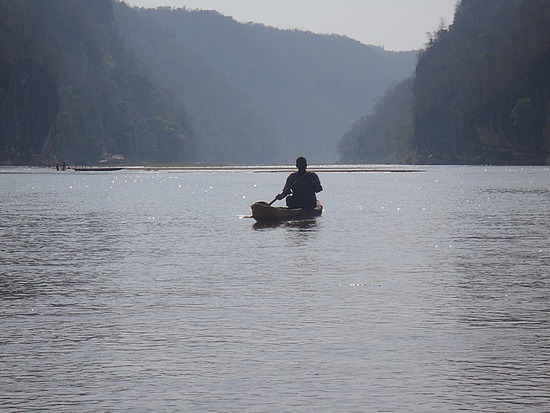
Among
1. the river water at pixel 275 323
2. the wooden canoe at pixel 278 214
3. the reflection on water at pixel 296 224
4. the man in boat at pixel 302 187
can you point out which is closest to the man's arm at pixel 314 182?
the man in boat at pixel 302 187

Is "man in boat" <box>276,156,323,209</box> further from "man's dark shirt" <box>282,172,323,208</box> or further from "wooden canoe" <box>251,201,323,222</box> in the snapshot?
"wooden canoe" <box>251,201,323,222</box>

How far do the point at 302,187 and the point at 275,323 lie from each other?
26.5 meters

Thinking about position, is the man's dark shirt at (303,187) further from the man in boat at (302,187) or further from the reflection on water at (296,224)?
the reflection on water at (296,224)

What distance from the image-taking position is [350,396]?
1136cm

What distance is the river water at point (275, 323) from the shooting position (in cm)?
1153

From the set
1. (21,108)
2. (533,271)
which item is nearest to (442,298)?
(533,271)

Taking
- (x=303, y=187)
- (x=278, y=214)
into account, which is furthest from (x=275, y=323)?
(x=278, y=214)

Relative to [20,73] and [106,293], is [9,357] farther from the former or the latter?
[20,73]

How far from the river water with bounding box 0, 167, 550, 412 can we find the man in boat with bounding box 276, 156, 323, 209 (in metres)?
6.33

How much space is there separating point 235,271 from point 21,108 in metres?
178

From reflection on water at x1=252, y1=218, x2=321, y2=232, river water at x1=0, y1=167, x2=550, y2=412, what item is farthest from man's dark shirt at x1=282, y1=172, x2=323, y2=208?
river water at x1=0, y1=167, x2=550, y2=412

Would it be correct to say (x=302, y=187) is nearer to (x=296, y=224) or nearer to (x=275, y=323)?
(x=296, y=224)

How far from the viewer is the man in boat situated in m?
40.9

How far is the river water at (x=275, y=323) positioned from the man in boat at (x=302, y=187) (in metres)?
6.33
